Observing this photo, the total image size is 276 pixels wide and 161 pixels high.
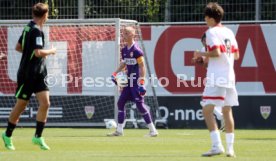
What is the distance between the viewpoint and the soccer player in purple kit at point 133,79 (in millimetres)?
17750

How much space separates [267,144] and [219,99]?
3.28m

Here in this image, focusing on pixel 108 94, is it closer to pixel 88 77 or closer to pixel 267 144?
pixel 88 77

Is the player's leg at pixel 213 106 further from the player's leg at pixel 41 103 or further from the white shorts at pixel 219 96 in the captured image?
the player's leg at pixel 41 103

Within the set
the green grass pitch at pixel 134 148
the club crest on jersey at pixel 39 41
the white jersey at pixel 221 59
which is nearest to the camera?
the green grass pitch at pixel 134 148

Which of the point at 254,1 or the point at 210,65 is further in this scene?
the point at 254,1

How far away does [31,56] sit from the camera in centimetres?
1346

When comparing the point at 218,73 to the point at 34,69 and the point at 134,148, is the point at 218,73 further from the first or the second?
the point at 34,69

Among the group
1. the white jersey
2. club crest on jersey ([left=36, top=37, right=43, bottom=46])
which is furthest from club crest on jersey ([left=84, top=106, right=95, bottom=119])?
the white jersey

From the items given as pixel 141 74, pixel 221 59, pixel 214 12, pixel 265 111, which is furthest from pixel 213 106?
pixel 265 111

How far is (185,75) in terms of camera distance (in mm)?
22500

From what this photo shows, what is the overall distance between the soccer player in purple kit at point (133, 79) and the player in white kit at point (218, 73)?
5.39m

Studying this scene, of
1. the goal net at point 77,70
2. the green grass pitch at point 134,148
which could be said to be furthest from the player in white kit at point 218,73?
the goal net at point 77,70

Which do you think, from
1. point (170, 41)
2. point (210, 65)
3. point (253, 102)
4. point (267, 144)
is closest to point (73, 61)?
point (170, 41)

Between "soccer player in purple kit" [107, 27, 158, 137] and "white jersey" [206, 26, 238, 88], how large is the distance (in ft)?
18.0
